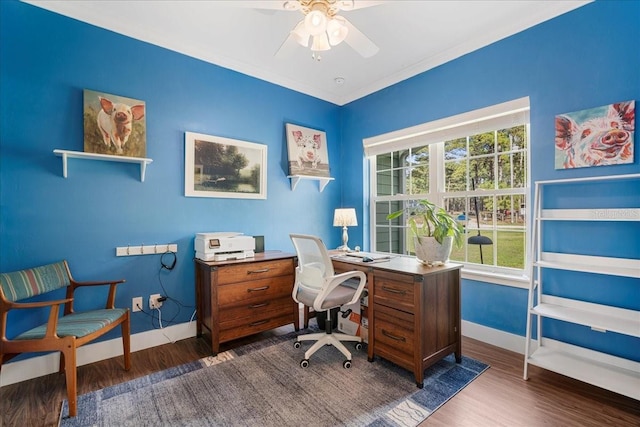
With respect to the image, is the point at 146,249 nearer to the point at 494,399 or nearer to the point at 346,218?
the point at 346,218

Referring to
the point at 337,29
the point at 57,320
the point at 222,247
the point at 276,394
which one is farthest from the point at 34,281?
the point at 337,29

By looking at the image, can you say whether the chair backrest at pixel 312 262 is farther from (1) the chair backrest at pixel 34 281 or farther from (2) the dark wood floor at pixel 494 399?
(1) the chair backrest at pixel 34 281

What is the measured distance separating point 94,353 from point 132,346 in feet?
0.83

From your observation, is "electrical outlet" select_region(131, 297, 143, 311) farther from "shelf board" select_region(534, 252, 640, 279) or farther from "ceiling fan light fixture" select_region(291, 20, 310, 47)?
"shelf board" select_region(534, 252, 640, 279)

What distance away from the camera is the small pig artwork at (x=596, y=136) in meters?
1.94

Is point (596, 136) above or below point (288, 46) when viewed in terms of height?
below

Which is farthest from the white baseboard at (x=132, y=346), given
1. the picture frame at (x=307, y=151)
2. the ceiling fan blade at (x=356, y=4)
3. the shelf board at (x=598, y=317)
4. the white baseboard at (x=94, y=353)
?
the ceiling fan blade at (x=356, y=4)

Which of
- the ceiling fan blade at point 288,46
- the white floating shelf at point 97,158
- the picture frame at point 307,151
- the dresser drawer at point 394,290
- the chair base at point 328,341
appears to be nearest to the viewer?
the ceiling fan blade at point 288,46

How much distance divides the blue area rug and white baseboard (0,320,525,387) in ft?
1.43

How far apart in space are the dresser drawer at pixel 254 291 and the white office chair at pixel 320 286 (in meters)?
0.35

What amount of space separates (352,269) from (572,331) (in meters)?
1.65

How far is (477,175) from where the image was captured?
9.21 ft

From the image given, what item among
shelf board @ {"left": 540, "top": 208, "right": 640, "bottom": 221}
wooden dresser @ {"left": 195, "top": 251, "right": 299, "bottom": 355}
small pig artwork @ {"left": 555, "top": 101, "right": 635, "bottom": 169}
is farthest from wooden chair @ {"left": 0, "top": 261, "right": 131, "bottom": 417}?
small pig artwork @ {"left": 555, "top": 101, "right": 635, "bottom": 169}

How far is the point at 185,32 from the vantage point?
2549 mm
